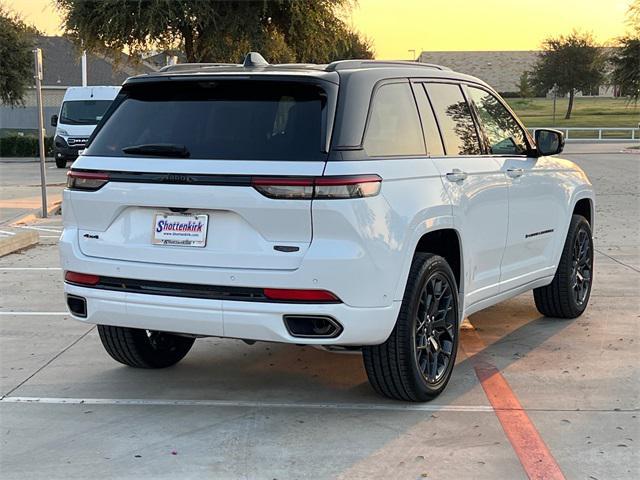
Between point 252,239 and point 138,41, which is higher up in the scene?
point 138,41

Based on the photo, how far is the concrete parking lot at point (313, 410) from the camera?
407 centimetres

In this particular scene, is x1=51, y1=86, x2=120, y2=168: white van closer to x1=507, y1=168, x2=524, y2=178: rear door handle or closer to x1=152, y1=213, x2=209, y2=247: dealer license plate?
x1=507, y1=168, x2=524, y2=178: rear door handle

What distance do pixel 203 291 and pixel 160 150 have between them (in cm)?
79

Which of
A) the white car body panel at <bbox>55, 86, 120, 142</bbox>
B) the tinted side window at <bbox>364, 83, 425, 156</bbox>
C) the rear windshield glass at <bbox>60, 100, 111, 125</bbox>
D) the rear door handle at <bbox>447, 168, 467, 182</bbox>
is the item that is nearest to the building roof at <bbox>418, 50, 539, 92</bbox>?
the white car body panel at <bbox>55, 86, 120, 142</bbox>

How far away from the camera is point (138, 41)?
72.6 ft

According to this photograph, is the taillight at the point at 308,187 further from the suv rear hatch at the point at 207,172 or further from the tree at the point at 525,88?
the tree at the point at 525,88

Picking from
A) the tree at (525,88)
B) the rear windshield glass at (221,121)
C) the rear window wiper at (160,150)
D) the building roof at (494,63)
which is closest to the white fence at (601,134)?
the tree at (525,88)

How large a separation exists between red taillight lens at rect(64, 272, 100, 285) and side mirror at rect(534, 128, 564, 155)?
3.32 meters

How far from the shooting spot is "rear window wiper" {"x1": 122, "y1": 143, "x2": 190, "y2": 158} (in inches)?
178

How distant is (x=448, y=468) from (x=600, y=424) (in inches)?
41.9

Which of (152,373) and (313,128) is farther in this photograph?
(152,373)

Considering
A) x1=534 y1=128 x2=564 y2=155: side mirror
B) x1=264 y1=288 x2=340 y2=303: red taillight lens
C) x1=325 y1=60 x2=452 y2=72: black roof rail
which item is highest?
x1=325 y1=60 x2=452 y2=72: black roof rail

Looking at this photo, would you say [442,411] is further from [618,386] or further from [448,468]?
[618,386]

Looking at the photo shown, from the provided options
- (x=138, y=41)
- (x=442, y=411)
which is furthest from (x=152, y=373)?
(x=138, y=41)
